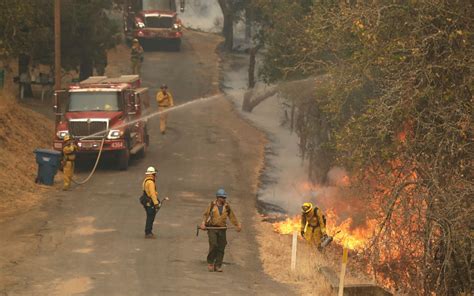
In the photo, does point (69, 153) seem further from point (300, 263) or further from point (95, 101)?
point (300, 263)

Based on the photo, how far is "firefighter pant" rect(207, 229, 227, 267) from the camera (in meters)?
17.7

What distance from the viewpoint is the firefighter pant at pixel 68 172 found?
2586 centimetres

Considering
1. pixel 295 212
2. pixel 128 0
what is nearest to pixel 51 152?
pixel 295 212

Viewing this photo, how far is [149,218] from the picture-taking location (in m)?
20.6

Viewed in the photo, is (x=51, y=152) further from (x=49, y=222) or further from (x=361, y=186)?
(x=361, y=186)

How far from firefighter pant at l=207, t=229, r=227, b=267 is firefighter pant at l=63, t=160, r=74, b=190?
8886mm

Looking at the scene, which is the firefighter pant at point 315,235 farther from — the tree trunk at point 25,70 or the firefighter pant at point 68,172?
the tree trunk at point 25,70

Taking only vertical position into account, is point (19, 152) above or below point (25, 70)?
below

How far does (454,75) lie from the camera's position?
1794cm

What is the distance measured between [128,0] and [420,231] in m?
38.6

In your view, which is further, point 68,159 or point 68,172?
point 68,172

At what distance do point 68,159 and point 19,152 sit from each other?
12.6 feet

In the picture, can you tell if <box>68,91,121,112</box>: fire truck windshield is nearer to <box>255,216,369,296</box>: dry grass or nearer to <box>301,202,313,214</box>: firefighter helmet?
<box>255,216,369,296</box>: dry grass

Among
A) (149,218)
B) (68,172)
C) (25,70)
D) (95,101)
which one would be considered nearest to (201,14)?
(25,70)
